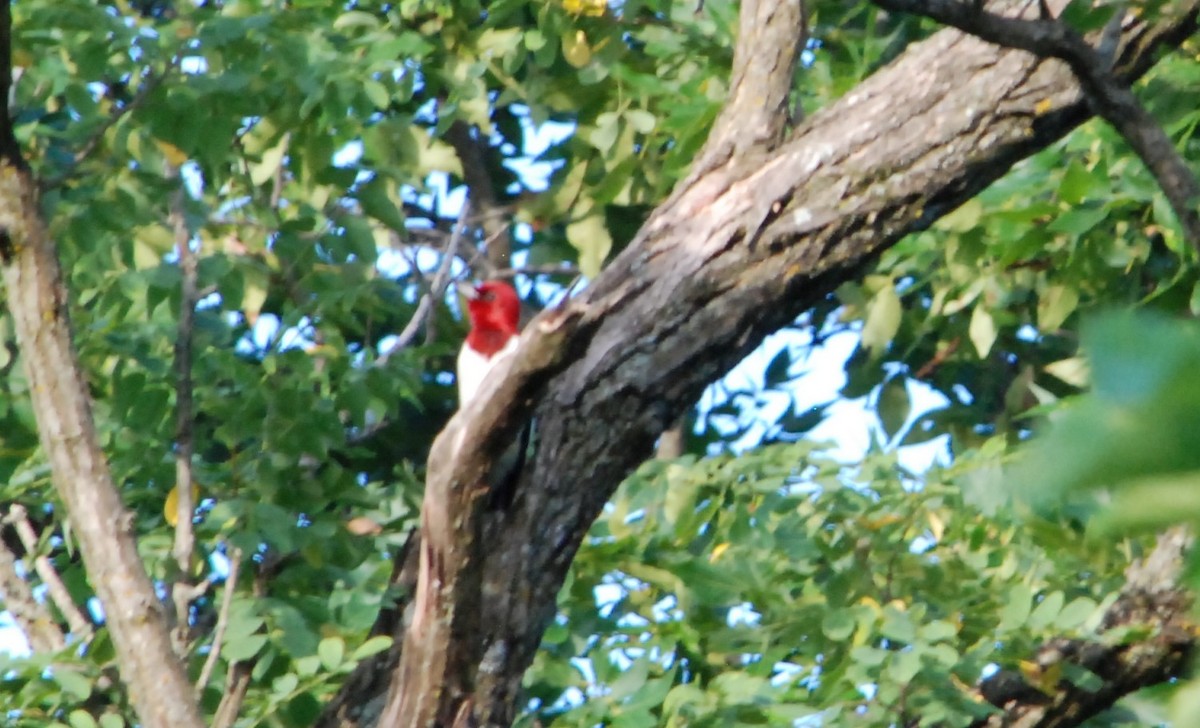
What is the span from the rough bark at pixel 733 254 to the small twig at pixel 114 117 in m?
0.98

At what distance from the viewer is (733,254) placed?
283 centimetres

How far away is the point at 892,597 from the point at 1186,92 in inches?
55.9

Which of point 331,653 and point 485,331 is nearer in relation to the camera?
point 331,653

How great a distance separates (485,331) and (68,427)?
177 centimetres

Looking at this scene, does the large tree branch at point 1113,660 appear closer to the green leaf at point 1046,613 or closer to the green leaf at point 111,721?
the green leaf at point 1046,613

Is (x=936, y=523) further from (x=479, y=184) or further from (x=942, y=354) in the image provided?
(x=479, y=184)

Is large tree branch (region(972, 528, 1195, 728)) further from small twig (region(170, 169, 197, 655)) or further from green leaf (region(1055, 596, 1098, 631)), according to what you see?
small twig (region(170, 169, 197, 655))

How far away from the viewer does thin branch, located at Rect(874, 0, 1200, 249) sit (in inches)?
83.2

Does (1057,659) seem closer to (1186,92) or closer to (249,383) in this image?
(1186,92)

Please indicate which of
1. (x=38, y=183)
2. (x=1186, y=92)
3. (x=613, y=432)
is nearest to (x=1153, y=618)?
(x=1186, y=92)

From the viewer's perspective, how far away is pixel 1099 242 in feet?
13.3

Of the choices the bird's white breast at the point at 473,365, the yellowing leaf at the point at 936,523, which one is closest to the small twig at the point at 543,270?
the bird's white breast at the point at 473,365

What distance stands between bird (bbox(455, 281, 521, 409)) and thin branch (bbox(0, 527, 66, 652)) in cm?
122

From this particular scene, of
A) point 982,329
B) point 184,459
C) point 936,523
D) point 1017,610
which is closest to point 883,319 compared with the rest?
point 982,329
